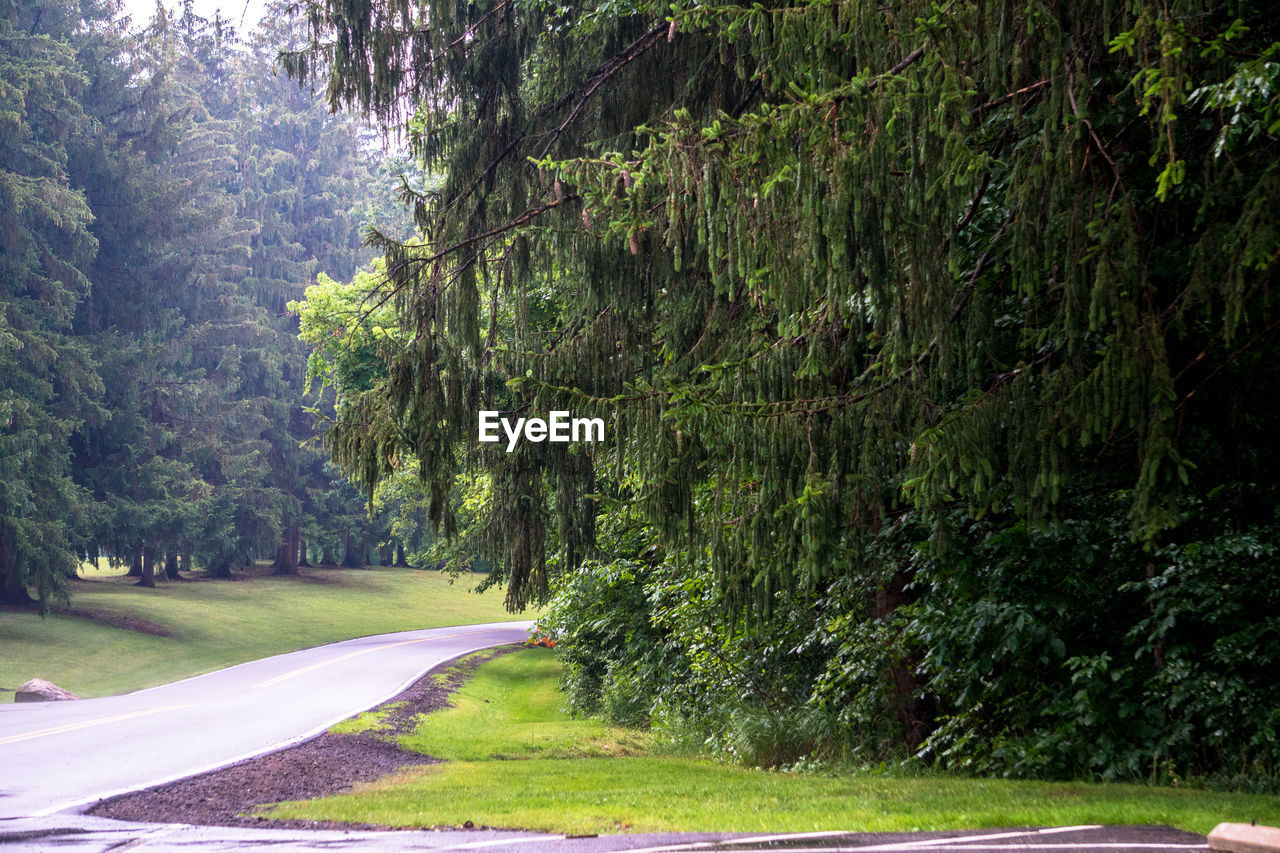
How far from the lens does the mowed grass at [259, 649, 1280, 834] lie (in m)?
5.73

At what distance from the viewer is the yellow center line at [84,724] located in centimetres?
1277

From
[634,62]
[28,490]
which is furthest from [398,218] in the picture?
[634,62]

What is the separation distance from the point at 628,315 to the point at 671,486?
2637mm

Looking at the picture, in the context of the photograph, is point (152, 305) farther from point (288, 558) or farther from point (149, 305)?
point (288, 558)

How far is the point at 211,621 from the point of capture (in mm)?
36375

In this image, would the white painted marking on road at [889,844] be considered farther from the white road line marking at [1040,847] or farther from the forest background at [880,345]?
the forest background at [880,345]

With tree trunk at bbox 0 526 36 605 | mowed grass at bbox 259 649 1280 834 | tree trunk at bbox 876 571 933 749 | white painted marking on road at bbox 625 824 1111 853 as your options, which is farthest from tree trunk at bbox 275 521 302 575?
white painted marking on road at bbox 625 824 1111 853

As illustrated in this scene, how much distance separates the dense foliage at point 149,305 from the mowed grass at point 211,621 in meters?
1.85

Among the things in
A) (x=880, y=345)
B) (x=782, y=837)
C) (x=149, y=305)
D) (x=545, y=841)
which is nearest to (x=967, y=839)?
(x=782, y=837)

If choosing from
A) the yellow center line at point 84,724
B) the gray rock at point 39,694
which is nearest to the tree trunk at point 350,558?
the gray rock at point 39,694

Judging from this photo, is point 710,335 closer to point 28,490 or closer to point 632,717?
point 632,717

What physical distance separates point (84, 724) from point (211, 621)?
926 inches

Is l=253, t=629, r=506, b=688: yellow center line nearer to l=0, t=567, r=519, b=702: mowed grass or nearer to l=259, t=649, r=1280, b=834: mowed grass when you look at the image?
l=0, t=567, r=519, b=702: mowed grass

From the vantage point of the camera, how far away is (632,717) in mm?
16453
